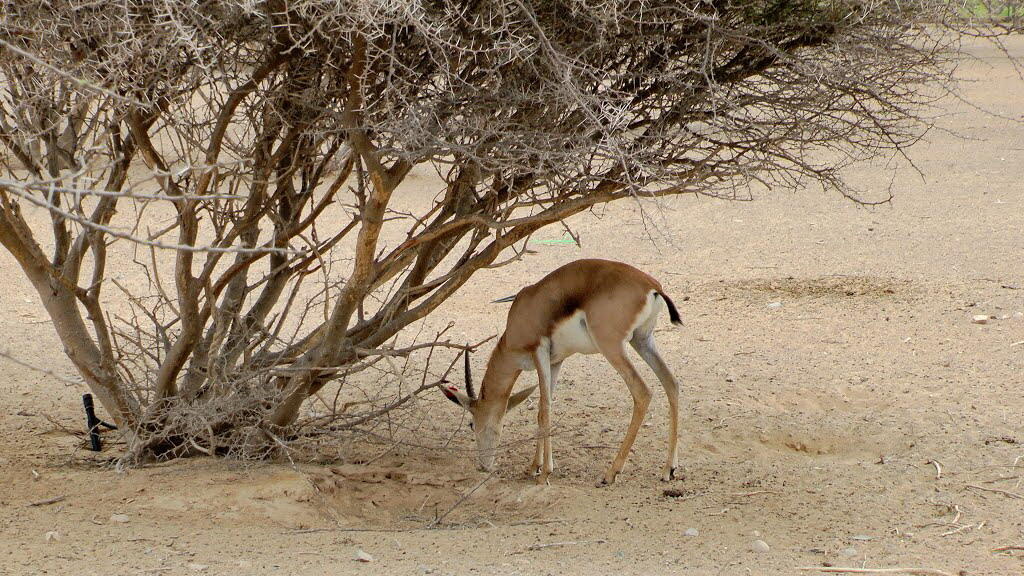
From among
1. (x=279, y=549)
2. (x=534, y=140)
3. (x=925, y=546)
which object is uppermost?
(x=534, y=140)

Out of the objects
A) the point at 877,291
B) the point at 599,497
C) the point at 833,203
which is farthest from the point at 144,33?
the point at 833,203

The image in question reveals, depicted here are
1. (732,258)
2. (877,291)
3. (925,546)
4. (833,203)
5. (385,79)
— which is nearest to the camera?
(385,79)

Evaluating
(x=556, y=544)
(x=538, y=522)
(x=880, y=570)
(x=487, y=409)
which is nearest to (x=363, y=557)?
(x=556, y=544)

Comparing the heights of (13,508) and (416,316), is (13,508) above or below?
below

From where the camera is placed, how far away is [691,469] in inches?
237

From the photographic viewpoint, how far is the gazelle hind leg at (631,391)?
5691 millimetres

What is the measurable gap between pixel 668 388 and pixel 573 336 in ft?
2.02

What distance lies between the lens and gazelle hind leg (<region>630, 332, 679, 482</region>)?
5.83 meters

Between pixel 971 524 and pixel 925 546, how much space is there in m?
0.37

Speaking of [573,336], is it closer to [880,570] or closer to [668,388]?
[668,388]

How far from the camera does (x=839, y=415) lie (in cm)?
670

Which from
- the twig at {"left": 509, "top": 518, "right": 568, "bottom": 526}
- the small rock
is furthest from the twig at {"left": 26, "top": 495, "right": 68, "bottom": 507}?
the twig at {"left": 509, "top": 518, "right": 568, "bottom": 526}

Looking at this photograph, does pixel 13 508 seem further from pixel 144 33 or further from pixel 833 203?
pixel 833 203

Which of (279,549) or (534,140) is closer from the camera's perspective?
(534,140)
